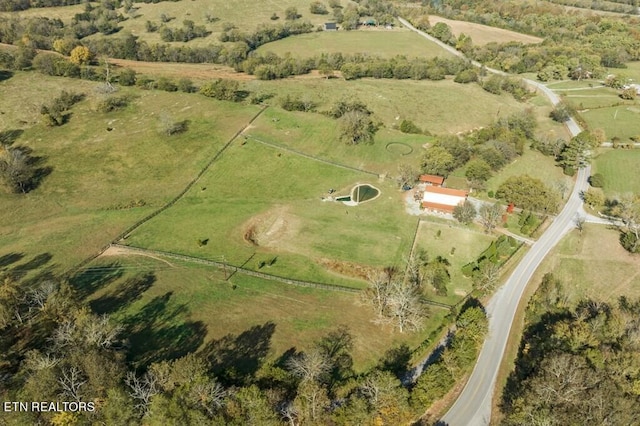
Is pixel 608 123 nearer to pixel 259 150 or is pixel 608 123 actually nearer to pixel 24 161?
pixel 259 150

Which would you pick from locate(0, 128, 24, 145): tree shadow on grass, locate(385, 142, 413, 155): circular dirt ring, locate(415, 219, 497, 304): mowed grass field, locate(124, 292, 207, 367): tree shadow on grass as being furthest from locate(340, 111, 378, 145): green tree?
locate(0, 128, 24, 145): tree shadow on grass

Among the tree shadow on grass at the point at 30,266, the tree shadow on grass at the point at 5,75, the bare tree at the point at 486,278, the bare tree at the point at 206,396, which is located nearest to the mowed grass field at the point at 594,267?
the bare tree at the point at 486,278

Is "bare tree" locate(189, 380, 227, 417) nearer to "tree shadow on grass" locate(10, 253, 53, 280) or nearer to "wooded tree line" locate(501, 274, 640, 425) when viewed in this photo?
"wooded tree line" locate(501, 274, 640, 425)

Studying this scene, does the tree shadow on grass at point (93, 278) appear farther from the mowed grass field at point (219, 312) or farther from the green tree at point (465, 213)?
the green tree at point (465, 213)

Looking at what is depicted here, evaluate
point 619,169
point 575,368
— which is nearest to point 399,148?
point 619,169

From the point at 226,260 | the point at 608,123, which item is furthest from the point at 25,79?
the point at 608,123
